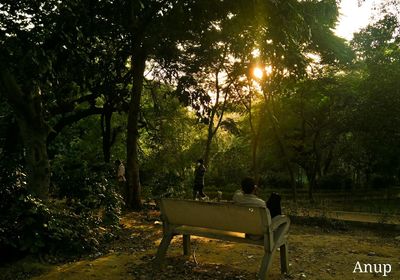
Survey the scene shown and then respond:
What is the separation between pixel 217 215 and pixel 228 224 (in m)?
0.20

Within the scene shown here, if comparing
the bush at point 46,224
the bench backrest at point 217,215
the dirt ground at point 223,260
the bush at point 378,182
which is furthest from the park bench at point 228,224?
the bush at point 378,182

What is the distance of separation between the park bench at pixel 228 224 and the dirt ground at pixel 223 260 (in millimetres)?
479

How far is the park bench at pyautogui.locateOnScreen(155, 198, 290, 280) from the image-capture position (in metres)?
5.46

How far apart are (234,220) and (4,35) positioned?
546 centimetres

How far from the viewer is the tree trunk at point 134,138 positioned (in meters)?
13.5

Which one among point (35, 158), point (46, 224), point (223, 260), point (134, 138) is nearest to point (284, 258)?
point (223, 260)

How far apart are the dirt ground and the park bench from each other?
1.57 ft

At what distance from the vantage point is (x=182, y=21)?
12.9 metres

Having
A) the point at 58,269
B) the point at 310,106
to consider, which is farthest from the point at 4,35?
the point at 310,106

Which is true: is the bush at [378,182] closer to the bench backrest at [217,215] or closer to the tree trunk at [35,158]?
the bench backrest at [217,215]

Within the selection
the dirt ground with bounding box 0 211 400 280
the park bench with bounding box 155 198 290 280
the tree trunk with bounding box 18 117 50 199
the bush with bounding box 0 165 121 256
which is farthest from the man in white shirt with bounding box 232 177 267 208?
the tree trunk with bounding box 18 117 50 199

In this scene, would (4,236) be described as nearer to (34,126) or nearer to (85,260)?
(85,260)

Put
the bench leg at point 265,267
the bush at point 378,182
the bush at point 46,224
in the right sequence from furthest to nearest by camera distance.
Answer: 1. the bush at point 378,182
2. the bush at point 46,224
3. the bench leg at point 265,267

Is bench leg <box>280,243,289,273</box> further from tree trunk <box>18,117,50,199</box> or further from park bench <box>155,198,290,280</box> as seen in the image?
tree trunk <box>18,117,50,199</box>
